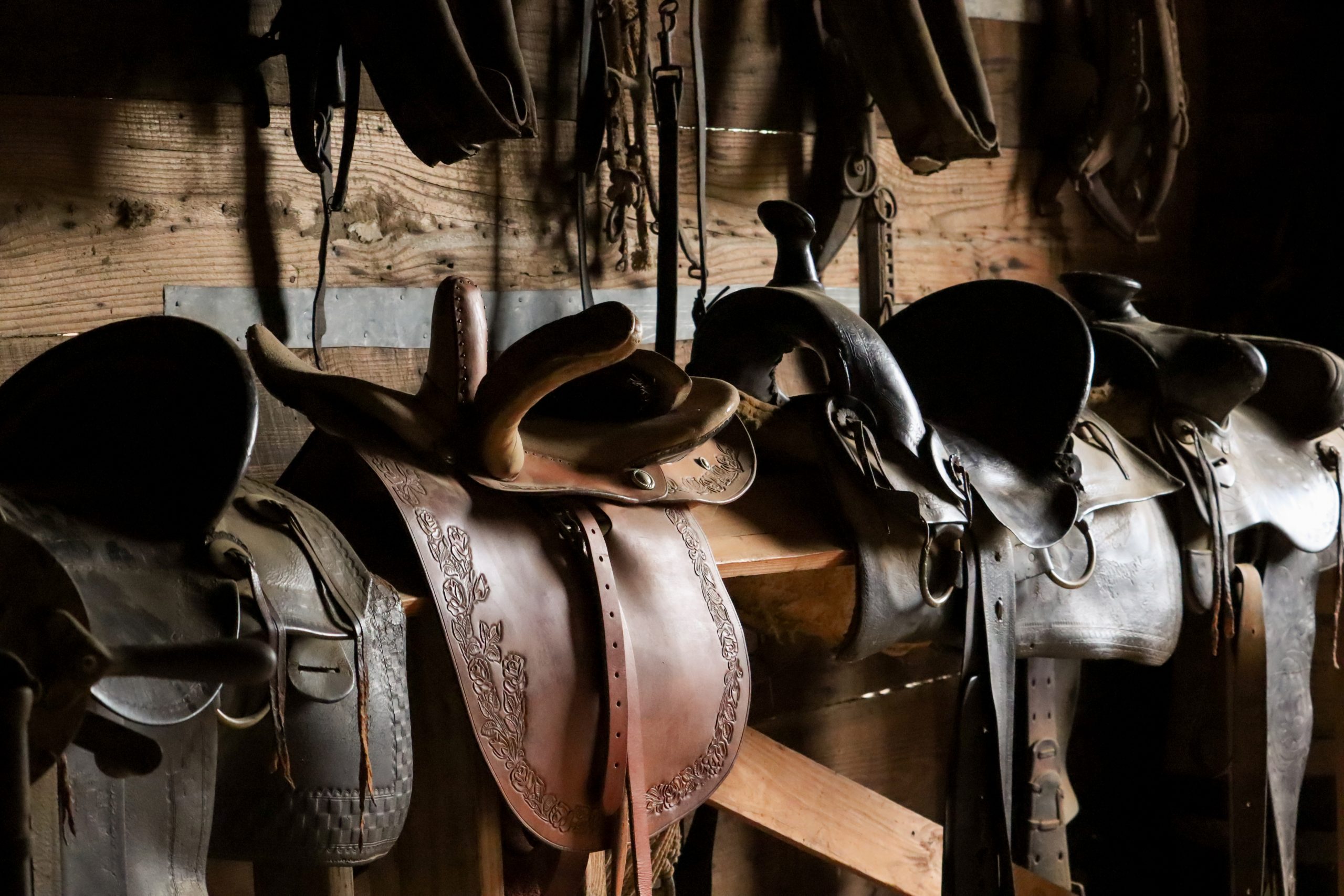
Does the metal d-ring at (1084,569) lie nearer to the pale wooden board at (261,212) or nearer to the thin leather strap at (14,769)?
the pale wooden board at (261,212)

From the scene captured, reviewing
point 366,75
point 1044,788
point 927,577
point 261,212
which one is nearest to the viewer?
point 927,577

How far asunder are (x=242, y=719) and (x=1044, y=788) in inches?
56.1

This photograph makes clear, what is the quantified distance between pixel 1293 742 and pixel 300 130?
1.62 m

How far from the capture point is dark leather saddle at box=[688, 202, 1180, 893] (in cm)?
137

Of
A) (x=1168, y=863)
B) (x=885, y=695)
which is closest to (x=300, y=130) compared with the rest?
(x=885, y=695)

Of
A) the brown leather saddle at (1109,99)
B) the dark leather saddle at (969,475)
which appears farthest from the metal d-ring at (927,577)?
the brown leather saddle at (1109,99)

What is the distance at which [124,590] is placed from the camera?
84 centimetres

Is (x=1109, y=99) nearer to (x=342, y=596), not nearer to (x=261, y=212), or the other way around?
(x=261, y=212)

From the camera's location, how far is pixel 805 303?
142 cm

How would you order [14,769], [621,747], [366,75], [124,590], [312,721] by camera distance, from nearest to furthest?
[14,769] → [124,590] → [312,721] → [621,747] → [366,75]

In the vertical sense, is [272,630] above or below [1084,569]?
above

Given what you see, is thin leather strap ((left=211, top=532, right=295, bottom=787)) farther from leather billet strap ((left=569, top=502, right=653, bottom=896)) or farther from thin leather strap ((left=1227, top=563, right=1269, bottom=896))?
thin leather strap ((left=1227, top=563, right=1269, bottom=896))

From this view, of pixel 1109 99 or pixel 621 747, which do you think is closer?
pixel 621 747

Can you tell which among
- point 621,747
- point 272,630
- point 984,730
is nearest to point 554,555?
point 621,747
